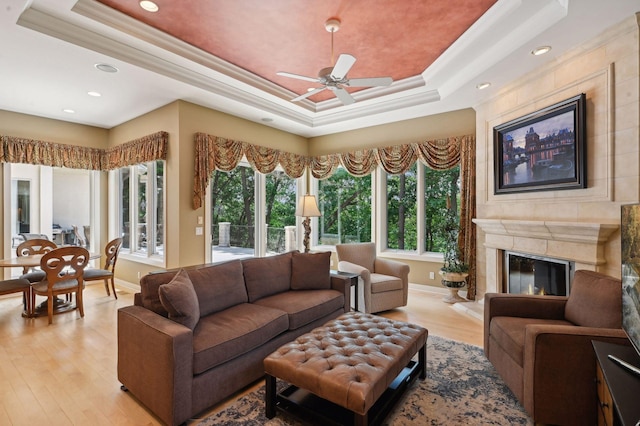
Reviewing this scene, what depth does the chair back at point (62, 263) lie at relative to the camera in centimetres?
390

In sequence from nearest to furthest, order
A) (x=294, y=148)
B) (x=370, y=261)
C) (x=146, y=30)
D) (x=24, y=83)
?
(x=146, y=30)
(x=24, y=83)
(x=370, y=261)
(x=294, y=148)

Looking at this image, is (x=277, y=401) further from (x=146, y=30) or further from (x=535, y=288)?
(x=146, y=30)

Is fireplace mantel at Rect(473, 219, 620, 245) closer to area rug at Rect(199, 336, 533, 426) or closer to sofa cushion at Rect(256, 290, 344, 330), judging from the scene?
area rug at Rect(199, 336, 533, 426)

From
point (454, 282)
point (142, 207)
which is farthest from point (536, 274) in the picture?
point (142, 207)

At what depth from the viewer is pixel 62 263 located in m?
4.02

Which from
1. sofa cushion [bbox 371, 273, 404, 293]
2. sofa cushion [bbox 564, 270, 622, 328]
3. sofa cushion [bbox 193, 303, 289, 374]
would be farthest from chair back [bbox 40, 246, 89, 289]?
sofa cushion [bbox 564, 270, 622, 328]

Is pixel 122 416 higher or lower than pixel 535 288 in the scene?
lower

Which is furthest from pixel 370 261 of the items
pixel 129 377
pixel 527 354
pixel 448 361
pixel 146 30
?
pixel 146 30

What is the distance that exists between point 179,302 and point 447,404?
2.03 m

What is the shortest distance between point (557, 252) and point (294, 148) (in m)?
4.73

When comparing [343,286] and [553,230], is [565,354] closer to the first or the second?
[553,230]

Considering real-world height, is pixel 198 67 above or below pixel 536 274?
above

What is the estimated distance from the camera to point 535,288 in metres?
3.79

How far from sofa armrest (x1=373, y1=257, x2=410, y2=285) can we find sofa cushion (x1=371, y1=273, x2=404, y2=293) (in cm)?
9
